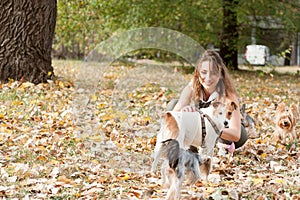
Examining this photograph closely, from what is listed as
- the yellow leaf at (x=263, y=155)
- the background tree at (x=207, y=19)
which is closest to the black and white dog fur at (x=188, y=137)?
the yellow leaf at (x=263, y=155)

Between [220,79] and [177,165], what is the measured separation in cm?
105

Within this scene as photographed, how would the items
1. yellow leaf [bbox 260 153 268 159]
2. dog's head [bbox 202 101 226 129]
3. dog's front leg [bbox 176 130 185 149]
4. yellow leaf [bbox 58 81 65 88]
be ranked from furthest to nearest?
yellow leaf [bbox 58 81 65 88]
yellow leaf [bbox 260 153 268 159]
dog's head [bbox 202 101 226 129]
dog's front leg [bbox 176 130 185 149]

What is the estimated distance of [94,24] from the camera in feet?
53.2

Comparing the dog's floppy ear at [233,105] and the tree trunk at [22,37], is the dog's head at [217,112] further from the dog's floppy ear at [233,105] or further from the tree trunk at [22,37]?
the tree trunk at [22,37]

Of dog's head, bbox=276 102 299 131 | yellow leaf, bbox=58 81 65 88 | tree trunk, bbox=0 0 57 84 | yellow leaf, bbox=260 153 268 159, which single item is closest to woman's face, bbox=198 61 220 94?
yellow leaf, bbox=260 153 268 159

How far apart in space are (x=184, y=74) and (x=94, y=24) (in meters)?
7.08

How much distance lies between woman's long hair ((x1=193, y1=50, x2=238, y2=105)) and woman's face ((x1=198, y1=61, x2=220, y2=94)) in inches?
0.9

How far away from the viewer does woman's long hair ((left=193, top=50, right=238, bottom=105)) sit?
13.1ft

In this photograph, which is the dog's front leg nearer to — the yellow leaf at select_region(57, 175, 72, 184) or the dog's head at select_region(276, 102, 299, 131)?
the yellow leaf at select_region(57, 175, 72, 184)

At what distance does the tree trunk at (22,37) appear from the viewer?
8.34 metres

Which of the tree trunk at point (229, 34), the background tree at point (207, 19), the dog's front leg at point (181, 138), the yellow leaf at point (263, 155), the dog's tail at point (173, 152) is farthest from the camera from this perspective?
the tree trunk at point (229, 34)

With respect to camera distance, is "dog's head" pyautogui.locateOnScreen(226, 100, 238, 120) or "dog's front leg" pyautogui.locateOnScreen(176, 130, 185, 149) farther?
"dog's head" pyautogui.locateOnScreen(226, 100, 238, 120)

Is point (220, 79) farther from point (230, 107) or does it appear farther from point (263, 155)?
point (263, 155)

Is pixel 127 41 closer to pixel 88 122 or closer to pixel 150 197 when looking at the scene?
pixel 88 122
